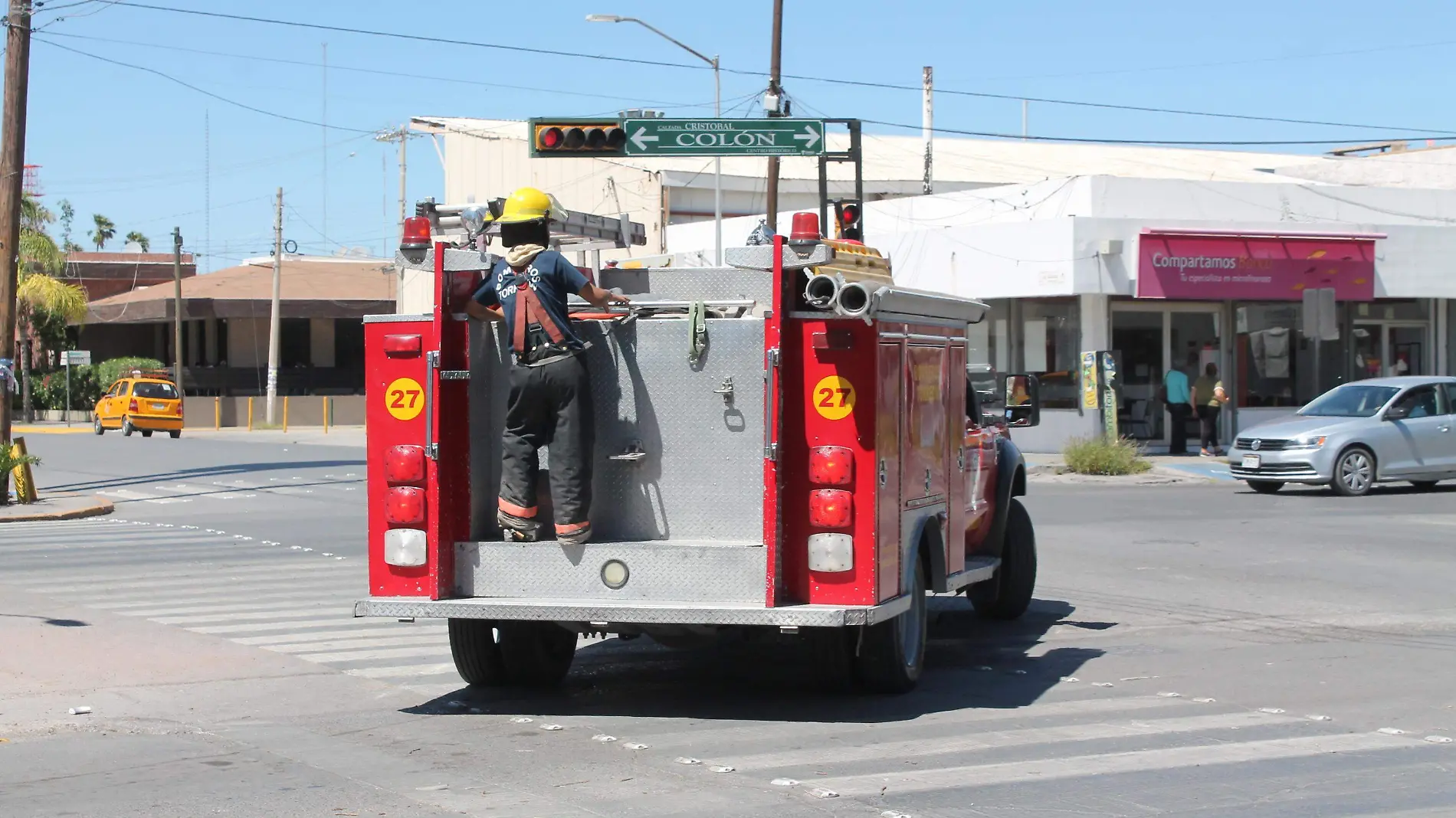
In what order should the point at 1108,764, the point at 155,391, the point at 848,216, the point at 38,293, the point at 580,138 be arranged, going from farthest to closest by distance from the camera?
1. the point at 38,293
2. the point at 155,391
3. the point at 848,216
4. the point at 580,138
5. the point at 1108,764

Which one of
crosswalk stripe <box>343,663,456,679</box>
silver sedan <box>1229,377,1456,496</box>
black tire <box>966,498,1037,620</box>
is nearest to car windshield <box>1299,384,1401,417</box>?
silver sedan <box>1229,377,1456,496</box>

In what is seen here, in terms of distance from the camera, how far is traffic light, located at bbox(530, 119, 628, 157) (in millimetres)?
15922

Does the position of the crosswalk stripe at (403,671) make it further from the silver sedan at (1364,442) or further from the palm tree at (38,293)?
the palm tree at (38,293)

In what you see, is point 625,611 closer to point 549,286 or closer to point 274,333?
point 549,286

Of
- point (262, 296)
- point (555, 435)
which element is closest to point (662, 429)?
point (555, 435)

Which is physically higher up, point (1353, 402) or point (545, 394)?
point (545, 394)

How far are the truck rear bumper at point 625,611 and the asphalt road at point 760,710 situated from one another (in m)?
0.57

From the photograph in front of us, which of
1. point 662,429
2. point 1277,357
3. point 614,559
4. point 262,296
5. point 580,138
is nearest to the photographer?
point 614,559

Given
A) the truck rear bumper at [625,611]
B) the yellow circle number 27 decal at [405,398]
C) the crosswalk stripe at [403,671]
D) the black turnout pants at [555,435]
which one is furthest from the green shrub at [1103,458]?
the yellow circle number 27 decal at [405,398]

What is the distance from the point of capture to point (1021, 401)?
37.2 feet

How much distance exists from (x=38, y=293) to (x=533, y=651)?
57818 millimetres

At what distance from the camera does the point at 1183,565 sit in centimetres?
1472

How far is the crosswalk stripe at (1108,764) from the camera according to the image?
6.60 m

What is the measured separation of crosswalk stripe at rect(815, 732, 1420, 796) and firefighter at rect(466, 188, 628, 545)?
2103 mm
